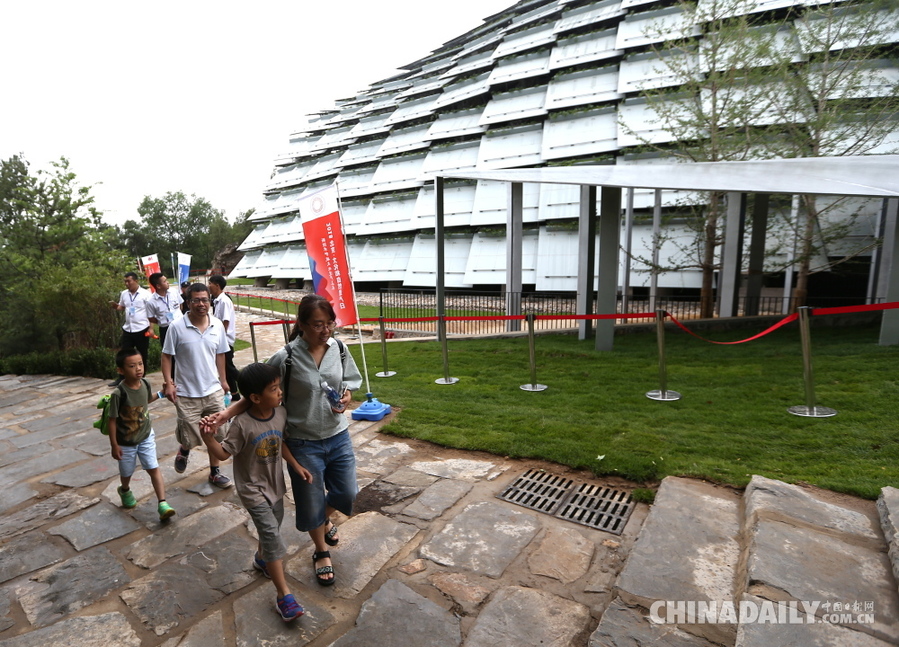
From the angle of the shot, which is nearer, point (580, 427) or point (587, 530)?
point (587, 530)

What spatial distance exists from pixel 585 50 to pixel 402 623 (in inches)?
1068

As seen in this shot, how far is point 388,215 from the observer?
28.9m

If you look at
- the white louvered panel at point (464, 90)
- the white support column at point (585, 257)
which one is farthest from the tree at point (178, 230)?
the white support column at point (585, 257)

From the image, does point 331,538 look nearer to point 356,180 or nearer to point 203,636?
point 203,636

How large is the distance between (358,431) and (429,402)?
1.28 m

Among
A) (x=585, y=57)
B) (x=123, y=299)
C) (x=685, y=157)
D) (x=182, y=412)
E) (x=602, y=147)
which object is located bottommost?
(x=182, y=412)

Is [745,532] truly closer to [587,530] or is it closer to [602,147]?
[587,530]

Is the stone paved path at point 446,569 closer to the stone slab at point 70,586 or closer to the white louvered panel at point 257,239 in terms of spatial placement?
the stone slab at point 70,586

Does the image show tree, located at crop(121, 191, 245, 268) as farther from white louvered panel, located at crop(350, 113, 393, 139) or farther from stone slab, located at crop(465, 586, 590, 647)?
stone slab, located at crop(465, 586, 590, 647)

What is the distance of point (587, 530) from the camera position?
3.32 metres

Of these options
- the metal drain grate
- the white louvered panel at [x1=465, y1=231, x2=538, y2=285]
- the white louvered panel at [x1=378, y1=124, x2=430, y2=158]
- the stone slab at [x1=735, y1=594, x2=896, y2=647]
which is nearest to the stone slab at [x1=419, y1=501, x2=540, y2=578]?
the metal drain grate

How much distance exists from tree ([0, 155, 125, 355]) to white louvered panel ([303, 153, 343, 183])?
19288mm

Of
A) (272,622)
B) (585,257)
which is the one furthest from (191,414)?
(585,257)

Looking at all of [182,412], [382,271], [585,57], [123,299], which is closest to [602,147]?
[585,57]
